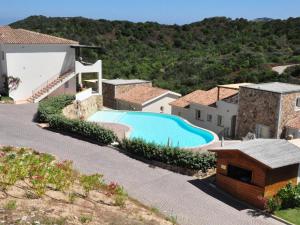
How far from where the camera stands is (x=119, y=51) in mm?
78688

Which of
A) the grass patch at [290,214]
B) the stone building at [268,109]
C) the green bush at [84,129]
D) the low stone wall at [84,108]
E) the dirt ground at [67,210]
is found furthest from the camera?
the low stone wall at [84,108]

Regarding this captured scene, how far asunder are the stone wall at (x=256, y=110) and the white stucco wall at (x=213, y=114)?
1.12 m

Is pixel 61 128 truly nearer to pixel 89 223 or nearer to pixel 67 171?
pixel 67 171

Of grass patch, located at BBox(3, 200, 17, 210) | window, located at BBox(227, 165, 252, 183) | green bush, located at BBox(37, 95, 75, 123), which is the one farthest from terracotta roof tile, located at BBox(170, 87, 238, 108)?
grass patch, located at BBox(3, 200, 17, 210)

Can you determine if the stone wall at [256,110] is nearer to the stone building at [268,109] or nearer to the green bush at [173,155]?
the stone building at [268,109]

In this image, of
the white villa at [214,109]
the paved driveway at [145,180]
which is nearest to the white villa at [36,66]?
the paved driveway at [145,180]

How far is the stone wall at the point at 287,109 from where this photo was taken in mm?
27594

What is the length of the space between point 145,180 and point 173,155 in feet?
8.61

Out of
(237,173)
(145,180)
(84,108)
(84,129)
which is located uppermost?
(84,129)

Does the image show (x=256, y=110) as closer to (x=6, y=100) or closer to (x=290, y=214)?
(x=290, y=214)

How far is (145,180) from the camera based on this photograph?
69.8 feet

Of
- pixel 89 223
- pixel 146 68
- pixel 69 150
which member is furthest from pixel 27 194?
pixel 146 68

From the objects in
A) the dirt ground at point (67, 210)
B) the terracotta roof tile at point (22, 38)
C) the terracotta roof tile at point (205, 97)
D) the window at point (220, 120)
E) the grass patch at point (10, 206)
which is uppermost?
the terracotta roof tile at point (22, 38)

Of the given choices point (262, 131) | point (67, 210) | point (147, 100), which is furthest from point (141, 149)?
point (147, 100)
